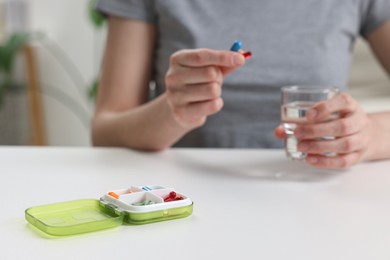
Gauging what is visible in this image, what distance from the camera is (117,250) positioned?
59 cm

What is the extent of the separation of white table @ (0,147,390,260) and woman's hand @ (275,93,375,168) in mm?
27

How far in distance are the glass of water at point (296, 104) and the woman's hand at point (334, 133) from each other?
2 centimetres

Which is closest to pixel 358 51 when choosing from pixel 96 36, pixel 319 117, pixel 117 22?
pixel 117 22

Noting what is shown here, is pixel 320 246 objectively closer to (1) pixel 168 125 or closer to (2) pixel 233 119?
(1) pixel 168 125

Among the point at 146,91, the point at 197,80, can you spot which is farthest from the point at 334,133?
the point at 146,91

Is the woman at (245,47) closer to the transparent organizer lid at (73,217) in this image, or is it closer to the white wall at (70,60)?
the transparent organizer lid at (73,217)

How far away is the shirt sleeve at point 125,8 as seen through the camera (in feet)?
4.09

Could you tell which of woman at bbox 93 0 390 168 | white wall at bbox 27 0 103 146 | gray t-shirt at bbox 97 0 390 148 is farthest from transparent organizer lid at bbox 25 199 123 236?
white wall at bbox 27 0 103 146

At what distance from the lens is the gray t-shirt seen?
1.25m

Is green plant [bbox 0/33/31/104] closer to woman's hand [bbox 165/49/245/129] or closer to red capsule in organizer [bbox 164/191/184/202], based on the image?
woman's hand [bbox 165/49/245/129]

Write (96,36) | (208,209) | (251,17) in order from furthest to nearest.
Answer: (96,36) < (251,17) < (208,209)

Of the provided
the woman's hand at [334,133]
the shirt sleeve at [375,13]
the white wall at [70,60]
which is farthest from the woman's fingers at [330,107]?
the white wall at [70,60]

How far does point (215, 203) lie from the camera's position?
762 millimetres

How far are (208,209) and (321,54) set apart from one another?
642 mm
